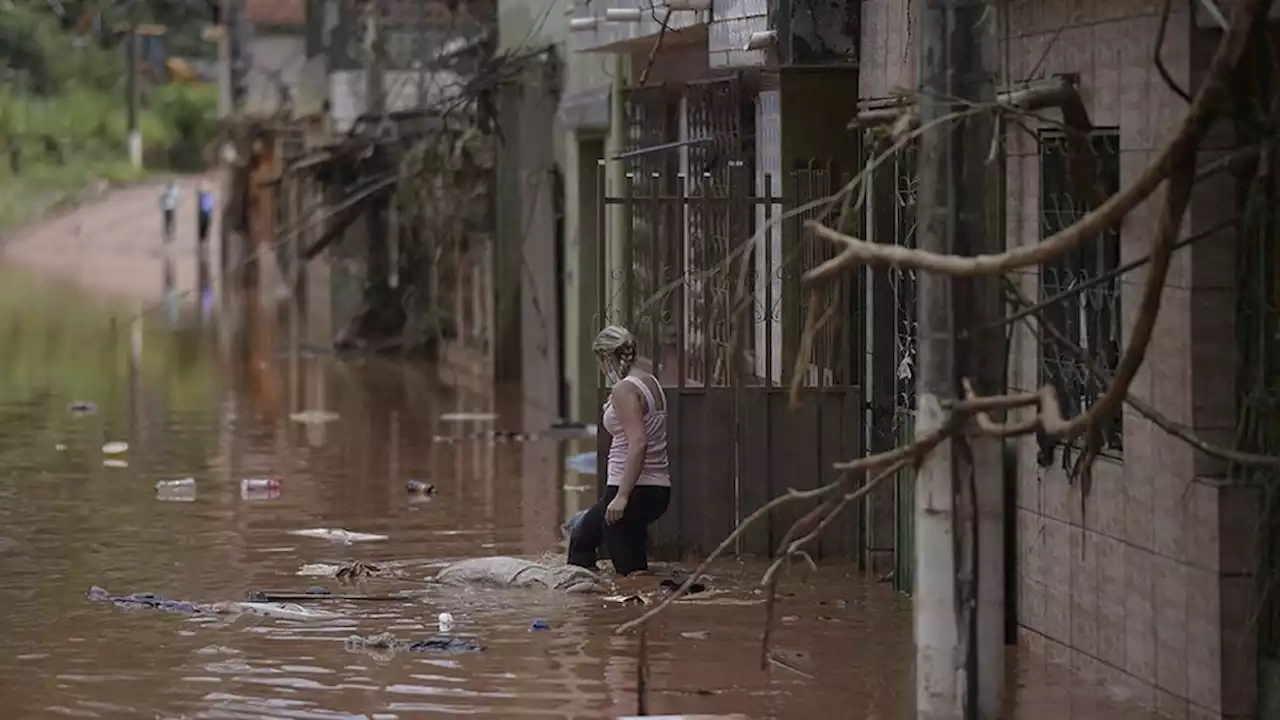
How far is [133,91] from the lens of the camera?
79.4 m

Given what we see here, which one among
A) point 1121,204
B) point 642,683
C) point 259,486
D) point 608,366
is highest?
point 1121,204

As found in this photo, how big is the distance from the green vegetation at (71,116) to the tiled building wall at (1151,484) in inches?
2717

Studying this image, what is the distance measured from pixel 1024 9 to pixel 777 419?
3663mm

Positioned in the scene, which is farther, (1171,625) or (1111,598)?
(1111,598)

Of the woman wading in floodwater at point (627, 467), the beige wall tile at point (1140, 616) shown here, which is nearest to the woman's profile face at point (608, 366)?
the woman wading in floodwater at point (627, 467)

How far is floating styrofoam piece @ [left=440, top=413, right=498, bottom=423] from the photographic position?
23.6 m

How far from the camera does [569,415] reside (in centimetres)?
2392

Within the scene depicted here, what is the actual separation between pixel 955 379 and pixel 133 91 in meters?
72.9

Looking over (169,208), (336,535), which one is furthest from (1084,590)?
(169,208)

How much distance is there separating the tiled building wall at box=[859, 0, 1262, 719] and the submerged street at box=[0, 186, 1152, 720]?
0.96 feet

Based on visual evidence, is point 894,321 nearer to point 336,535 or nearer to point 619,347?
point 619,347

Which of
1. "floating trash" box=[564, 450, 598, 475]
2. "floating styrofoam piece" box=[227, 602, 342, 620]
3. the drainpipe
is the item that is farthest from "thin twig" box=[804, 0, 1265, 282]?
the drainpipe

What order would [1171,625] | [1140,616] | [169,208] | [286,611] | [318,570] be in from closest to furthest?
[1171,625] → [1140,616] → [286,611] → [318,570] → [169,208]

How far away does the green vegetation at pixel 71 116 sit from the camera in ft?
260
